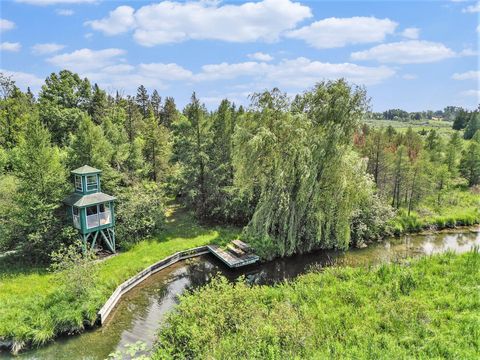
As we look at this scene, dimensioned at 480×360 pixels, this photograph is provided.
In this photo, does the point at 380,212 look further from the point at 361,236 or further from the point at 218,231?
the point at 218,231

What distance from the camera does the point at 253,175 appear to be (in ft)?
62.1

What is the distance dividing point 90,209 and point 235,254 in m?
8.97

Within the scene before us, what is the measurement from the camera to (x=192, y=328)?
359 inches

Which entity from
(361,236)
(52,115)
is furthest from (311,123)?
(52,115)

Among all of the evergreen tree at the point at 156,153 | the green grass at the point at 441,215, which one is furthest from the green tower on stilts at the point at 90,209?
the green grass at the point at 441,215

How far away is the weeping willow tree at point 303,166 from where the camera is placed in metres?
17.3

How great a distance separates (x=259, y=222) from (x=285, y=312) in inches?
354

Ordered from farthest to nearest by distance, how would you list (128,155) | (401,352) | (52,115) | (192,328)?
(52,115), (128,155), (192,328), (401,352)

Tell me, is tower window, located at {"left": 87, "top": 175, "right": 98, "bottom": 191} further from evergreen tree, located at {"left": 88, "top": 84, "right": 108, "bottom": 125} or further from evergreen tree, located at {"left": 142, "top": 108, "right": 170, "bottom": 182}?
evergreen tree, located at {"left": 88, "top": 84, "right": 108, "bottom": 125}

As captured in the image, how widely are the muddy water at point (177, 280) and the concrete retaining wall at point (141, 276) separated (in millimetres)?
308

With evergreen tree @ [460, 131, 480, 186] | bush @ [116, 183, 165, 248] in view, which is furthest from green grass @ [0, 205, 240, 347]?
evergreen tree @ [460, 131, 480, 186]

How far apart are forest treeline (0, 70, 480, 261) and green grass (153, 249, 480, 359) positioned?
6247mm

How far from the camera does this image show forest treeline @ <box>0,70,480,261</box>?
1711 cm

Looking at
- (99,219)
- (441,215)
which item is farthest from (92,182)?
(441,215)
